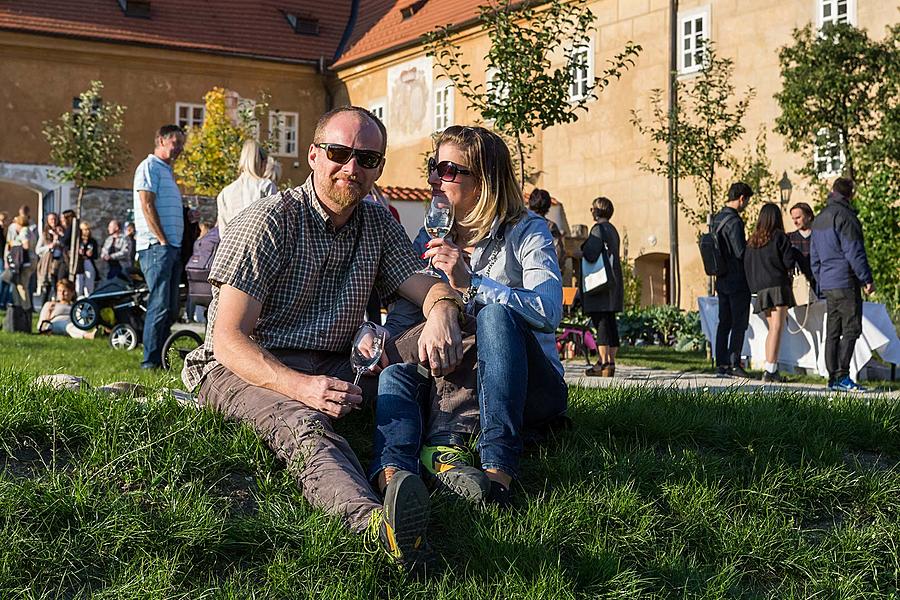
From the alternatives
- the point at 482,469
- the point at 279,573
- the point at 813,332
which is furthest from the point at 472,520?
the point at 813,332

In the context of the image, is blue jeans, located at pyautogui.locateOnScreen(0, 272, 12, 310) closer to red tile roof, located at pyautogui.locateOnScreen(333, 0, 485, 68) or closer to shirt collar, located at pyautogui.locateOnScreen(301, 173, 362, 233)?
red tile roof, located at pyautogui.locateOnScreen(333, 0, 485, 68)

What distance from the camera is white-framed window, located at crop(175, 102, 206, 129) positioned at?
41688mm

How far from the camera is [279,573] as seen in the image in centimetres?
399

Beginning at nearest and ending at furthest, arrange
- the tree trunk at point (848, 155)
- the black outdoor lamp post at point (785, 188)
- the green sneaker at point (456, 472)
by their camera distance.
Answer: the green sneaker at point (456, 472)
the tree trunk at point (848, 155)
the black outdoor lamp post at point (785, 188)

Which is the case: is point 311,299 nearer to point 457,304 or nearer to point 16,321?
point 457,304

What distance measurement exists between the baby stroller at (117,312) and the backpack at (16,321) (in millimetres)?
2587

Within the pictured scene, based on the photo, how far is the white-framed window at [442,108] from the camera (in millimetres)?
37188

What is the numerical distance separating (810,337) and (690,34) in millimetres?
16206

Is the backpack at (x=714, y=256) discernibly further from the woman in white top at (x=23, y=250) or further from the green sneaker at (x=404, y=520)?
the woman in white top at (x=23, y=250)

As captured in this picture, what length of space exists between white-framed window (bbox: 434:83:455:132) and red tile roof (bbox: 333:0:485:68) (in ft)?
6.06

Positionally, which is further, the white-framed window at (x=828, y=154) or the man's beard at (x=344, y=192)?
the white-framed window at (x=828, y=154)

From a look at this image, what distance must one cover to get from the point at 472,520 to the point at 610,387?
112 inches

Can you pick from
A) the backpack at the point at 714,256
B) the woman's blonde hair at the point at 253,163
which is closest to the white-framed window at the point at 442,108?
the backpack at the point at 714,256

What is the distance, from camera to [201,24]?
4338 cm
